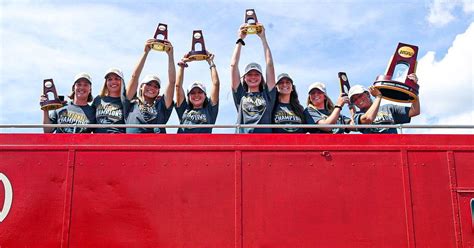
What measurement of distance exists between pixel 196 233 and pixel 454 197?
2.96 m

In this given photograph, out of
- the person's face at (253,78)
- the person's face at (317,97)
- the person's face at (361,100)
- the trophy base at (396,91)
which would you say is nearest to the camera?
the trophy base at (396,91)

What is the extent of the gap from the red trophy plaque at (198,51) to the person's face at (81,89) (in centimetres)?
144

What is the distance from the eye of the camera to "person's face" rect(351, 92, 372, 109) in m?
6.47

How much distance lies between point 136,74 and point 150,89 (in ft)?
0.91

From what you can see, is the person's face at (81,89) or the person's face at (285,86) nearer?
the person's face at (285,86)

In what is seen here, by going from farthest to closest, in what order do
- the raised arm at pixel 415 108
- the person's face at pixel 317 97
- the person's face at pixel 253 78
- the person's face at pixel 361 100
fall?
the person's face at pixel 361 100 < the person's face at pixel 317 97 < the raised arm at pixel 415 108 < the person's face at pixel 253 78

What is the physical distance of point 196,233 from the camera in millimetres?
5281

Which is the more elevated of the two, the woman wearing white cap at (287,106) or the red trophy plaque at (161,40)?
the red trophy plaque at (161,40)

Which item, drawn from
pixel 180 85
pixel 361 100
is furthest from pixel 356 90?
pixel 180 85

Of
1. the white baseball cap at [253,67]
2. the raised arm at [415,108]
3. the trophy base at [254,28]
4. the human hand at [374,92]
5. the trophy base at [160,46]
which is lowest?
the raised arm at [415,108]

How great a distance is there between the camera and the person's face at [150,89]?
19.8 feet

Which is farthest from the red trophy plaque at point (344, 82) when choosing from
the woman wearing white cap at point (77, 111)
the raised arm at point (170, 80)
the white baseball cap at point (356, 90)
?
the woman wearing white cap at point (77, 111)

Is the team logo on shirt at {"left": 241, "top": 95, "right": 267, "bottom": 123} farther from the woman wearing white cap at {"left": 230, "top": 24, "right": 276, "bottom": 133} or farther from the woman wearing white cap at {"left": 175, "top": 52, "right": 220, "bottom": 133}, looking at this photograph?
the woman wearing white cap at {"left": 175, "top": 52, "right": 220, "bottom": 133}

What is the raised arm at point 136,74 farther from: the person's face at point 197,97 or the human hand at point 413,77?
the human hand at point 413,77
